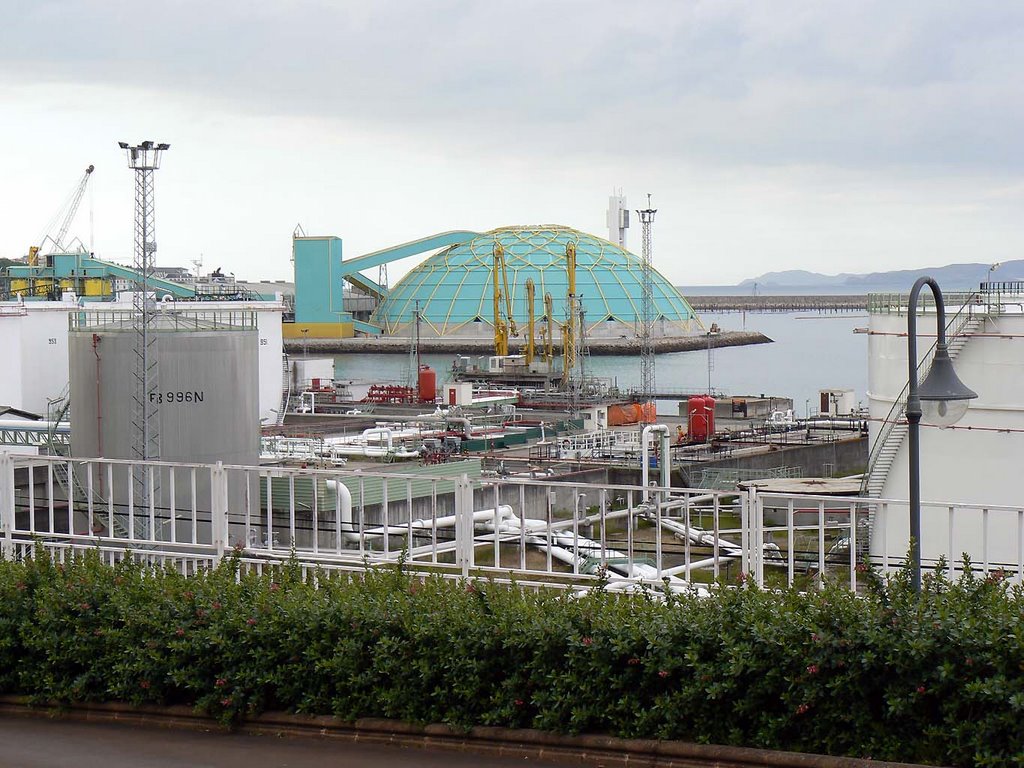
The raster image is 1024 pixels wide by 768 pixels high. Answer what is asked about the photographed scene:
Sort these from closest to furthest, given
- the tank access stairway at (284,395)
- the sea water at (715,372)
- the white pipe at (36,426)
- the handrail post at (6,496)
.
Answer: the handrail post at (6,496), the white pipe at (36,426), the tank access stairway at (284,395), the sea water at (715,372)

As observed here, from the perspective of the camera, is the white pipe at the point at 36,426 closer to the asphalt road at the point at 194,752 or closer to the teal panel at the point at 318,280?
the asphalt road at the point at 194,752

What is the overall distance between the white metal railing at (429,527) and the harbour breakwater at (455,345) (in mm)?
73745

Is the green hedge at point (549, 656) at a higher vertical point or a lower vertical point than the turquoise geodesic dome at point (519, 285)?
lower

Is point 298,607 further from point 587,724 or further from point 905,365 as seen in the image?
point 905,365

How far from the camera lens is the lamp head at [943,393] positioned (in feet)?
29.2

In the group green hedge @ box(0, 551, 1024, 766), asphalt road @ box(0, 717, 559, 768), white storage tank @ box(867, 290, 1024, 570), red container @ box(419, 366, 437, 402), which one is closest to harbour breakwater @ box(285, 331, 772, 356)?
red container @ box(419, 366, 437, 402)

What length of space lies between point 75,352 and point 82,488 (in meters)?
2.69

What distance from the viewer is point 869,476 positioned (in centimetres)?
2167

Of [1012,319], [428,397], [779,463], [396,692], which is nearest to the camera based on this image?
[396,692]

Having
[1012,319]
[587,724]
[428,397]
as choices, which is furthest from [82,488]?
[428,397]

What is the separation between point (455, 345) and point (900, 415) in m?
87.9

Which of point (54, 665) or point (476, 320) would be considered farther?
point (476, 320)

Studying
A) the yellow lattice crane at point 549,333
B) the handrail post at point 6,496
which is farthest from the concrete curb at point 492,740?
the yellow lattice crane at point 549,333

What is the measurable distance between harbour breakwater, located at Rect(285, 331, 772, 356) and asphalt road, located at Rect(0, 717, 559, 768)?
96034mm
